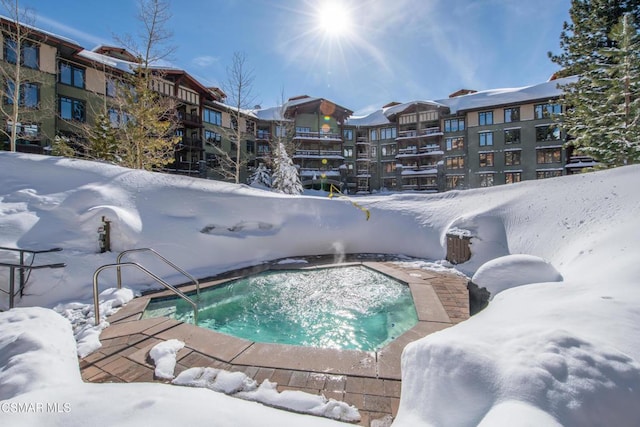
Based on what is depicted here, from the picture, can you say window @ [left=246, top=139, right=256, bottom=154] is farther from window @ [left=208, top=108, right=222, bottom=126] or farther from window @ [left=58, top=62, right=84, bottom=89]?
window @ [left=58, top=62, right=84, bottom=89]

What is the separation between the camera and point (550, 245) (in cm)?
692

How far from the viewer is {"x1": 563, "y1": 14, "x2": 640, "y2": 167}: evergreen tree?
12.3 meters

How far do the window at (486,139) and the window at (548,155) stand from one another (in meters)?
4.90

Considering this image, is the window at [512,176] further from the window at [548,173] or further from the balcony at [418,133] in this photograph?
the balcony at [418,133]

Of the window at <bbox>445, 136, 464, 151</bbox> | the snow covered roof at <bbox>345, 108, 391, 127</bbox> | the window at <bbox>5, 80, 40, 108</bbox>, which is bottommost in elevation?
the window at <bbox>5, 80, 40, 108</bbox>

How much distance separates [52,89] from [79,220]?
1994cm

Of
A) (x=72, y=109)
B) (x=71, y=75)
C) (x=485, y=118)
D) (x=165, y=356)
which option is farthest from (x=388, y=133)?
(x=165, y=356)

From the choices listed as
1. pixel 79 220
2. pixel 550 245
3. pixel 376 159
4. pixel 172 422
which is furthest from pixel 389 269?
pixel 376 159

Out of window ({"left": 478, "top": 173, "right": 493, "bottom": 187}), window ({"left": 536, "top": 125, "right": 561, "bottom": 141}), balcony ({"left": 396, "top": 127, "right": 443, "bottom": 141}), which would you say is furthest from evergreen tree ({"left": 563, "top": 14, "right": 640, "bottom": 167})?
balcony ({"left": 396, "top": 127, "right": 443, "bottom": 141})

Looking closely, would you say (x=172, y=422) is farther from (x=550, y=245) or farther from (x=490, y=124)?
(x=490, y=124)

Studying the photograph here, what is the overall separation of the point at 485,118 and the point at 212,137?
33081 millimetres

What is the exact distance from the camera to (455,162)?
36250 mm

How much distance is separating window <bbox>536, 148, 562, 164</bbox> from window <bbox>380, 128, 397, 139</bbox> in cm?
1793
